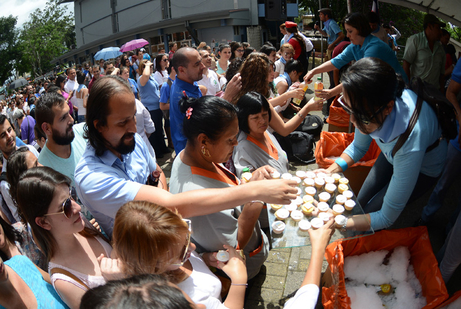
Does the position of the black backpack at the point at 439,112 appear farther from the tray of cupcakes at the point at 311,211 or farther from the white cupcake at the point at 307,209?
the white cupcake at the point at 307,209

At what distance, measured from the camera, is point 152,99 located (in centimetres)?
574

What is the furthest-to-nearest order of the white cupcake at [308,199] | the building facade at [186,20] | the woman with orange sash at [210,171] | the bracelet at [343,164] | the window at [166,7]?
the window at [166,7], the building facade at [186,20], the bracelet at [343,164], the white cupcake at [308,199], the woman with orange sash at [210,171]

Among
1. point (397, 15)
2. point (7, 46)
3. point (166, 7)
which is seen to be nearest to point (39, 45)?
point (7, 46)

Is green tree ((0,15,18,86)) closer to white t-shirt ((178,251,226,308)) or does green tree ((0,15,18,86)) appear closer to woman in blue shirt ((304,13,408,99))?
woman in blue shirt ((304,13,408,99))

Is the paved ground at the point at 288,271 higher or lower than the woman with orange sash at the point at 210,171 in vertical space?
lower

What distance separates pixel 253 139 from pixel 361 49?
6.48ft

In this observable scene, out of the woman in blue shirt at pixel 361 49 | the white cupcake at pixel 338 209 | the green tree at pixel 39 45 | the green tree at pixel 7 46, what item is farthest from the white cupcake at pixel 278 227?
the green tree at pixel 7 46

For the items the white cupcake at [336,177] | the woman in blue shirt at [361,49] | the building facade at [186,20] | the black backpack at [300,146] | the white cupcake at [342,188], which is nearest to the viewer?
the white cupcake at [342,188]

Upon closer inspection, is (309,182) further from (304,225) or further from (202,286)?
(202,286)

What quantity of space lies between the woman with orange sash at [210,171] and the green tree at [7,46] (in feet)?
190

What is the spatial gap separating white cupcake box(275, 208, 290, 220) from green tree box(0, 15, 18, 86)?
58210 mm

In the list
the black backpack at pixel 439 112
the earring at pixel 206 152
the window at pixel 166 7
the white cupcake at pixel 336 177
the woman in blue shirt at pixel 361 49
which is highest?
the window at pixel 166 7

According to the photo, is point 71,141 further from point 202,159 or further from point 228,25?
point 228,25

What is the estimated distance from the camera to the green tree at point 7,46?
4681cm
